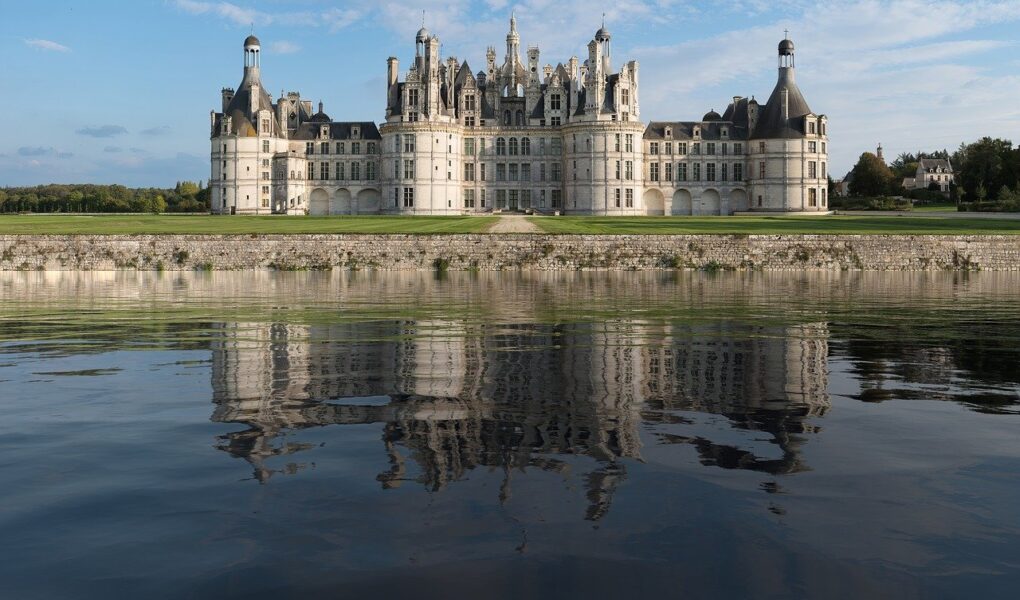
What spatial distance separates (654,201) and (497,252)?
200ft

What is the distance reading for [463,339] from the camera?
60.8 ft

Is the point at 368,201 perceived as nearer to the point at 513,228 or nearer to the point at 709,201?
the point at 709,201

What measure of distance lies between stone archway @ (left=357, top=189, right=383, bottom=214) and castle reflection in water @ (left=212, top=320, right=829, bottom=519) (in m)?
89.8

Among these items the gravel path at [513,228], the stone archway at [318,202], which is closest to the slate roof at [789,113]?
the gravel path at [513,228]

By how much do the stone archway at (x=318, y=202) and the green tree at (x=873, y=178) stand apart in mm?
74888

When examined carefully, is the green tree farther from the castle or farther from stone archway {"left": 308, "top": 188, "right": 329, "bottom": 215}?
stone archway {"left": 308, "top": 188, "right": 329, "bottom": 215}

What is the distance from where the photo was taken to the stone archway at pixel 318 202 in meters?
109

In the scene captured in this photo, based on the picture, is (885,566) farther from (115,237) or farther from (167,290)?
(115,237)

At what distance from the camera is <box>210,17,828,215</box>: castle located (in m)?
101

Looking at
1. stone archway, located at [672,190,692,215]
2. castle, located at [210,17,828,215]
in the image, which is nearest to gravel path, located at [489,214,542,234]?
castle, located at [210,17,828,215]

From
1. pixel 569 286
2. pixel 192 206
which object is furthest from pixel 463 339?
pixel 192 206

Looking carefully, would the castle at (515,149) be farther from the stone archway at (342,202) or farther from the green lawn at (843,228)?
the green lawn at (843,228)

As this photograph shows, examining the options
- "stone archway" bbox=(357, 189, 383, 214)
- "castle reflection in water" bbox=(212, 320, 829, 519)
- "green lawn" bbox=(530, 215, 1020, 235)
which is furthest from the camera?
"stone archway" bbox=(357, 189, 383, 214)

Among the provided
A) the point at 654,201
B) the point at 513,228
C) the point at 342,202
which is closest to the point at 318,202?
the point at 342,202
